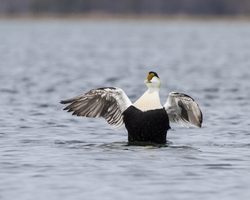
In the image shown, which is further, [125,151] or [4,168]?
[125,151]

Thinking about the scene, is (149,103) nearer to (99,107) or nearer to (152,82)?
(152,82)

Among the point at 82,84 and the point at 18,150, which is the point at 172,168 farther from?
the point at 82,84

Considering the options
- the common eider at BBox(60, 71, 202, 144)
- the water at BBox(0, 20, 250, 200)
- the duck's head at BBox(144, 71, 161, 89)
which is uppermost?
the duck's head at BBox(144, 71, 161, 89)

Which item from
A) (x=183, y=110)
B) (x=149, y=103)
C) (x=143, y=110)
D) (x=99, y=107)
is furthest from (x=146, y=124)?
(x=99, y=107)

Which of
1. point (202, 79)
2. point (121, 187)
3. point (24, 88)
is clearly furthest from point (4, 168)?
point (202, 79)

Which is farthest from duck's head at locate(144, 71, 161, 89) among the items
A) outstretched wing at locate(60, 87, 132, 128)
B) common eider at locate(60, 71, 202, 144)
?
outstretched wing at locate(60, 87, 132, 128)

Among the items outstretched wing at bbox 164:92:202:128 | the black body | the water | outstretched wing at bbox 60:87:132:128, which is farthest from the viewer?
outstretched wing at bbox 60:87:132:128

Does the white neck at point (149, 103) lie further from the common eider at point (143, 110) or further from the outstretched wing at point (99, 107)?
the outstretched wing at point (99, 107)

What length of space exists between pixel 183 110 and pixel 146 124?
912 millimetres

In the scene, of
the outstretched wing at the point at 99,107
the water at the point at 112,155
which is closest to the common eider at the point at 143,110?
the outstretched wing at the point at 99,107

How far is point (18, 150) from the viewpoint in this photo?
32.7 ft

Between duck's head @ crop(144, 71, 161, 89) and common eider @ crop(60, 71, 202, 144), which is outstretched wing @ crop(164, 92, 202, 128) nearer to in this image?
common eider @ crop(60, 71, 202, 144)

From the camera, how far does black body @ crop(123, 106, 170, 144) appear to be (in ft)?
33.2

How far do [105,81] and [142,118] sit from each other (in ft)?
44.1
